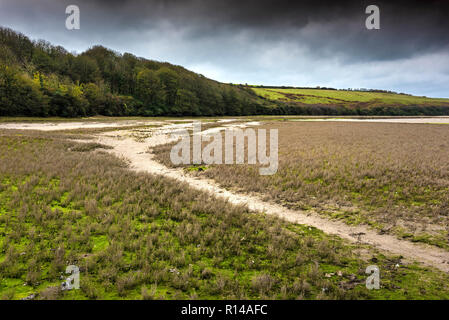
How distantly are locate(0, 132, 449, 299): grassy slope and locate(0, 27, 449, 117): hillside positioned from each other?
193 ft

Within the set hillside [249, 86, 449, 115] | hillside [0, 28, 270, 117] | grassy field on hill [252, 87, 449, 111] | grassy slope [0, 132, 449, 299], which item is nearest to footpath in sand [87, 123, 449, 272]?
grassy slope [0, 132, 449, 299]

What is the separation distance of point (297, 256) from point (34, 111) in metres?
66.9

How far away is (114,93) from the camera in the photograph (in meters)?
82.8

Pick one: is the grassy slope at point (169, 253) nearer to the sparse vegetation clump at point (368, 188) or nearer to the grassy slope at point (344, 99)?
the sparse vegetation clump at point (368, 188)

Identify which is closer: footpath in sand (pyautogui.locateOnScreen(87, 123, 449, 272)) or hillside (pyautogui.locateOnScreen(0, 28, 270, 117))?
footpath in sand (pyautogui.locateOnScreen(87, 123, 449, 272))

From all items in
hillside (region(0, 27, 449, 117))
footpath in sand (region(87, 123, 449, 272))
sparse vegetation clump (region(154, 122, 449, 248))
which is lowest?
footpath in sand (region(87, 123, 449, 272))

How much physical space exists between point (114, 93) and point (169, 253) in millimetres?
91854

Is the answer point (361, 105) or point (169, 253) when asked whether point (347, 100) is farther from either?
point (169, 253)

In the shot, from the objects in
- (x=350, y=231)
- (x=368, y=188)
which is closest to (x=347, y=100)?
(x=368, y=188)

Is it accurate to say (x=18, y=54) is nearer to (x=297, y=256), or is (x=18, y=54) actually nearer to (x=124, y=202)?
(x=124, y=202)

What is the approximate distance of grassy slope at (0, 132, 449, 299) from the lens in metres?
4.31

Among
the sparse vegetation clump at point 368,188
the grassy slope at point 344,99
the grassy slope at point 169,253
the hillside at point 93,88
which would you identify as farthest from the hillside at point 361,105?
the grassy slope at point 169,253

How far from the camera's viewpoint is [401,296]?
4.30 meters

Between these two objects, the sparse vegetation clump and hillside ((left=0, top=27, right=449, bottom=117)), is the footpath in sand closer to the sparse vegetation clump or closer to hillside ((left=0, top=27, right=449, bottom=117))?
the sparse vegetation clump
